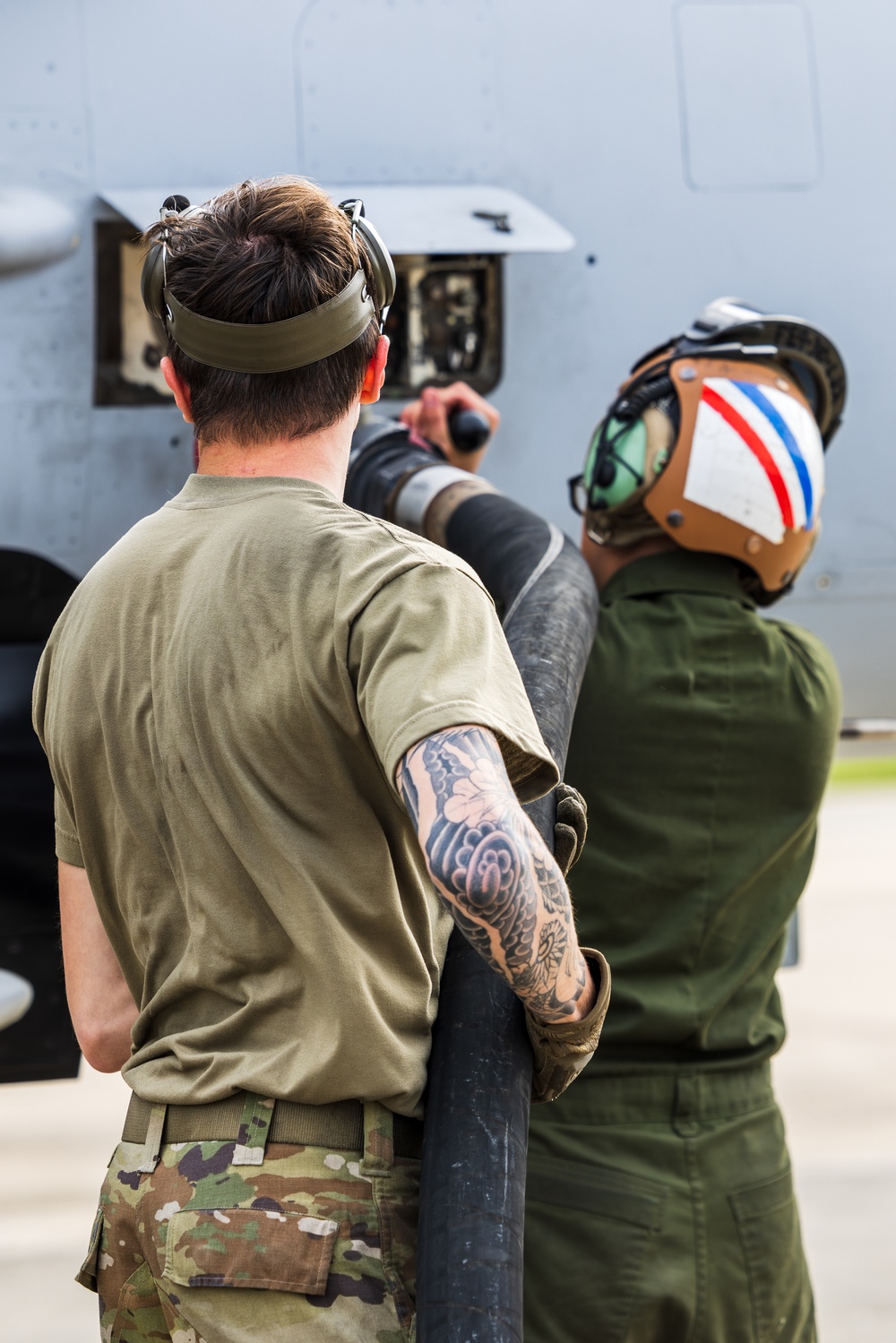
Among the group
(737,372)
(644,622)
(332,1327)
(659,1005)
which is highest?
(737,372)

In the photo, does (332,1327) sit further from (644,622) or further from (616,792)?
(644,622)

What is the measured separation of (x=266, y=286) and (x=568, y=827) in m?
0.65

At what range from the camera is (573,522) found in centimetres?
357

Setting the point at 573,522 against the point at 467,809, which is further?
the point at 573,522

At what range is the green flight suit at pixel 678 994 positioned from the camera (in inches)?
92.7

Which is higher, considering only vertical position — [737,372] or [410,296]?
[410,296]

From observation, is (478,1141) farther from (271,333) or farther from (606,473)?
(606,473)

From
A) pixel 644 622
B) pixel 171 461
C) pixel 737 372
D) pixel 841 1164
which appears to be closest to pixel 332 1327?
pixel 644 622

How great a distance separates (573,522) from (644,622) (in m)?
1.12

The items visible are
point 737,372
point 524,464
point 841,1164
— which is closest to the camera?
point 737,372

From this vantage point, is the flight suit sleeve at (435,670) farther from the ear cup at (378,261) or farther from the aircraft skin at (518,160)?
the aircraft skin at (518,160)

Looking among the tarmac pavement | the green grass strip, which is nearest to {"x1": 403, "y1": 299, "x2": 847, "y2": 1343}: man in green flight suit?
the tarmac pavement

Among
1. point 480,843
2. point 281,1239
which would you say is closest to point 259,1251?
point 281,1239

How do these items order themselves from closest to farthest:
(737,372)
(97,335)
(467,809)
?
(467,809)
(737,372)
(97,335)
